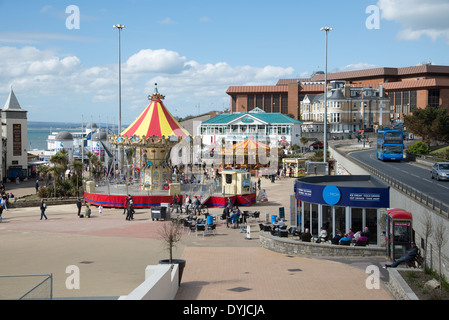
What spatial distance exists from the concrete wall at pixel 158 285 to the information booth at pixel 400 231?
787 cm

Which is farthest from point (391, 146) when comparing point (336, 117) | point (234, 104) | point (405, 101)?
point (234, 104)

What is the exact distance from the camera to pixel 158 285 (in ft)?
37.9

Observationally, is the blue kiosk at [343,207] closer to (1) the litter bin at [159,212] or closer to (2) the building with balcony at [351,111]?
(1) the litter bin at [159,212]

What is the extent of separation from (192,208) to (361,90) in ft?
255

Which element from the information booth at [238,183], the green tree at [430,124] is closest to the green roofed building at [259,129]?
the green tree at [430,124]

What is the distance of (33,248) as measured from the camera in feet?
67.5

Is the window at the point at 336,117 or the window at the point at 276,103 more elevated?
the window at the point at 276,103

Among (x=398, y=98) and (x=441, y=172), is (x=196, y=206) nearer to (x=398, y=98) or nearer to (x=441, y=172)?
(x=441, y=172)

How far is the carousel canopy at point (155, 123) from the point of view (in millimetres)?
38031
